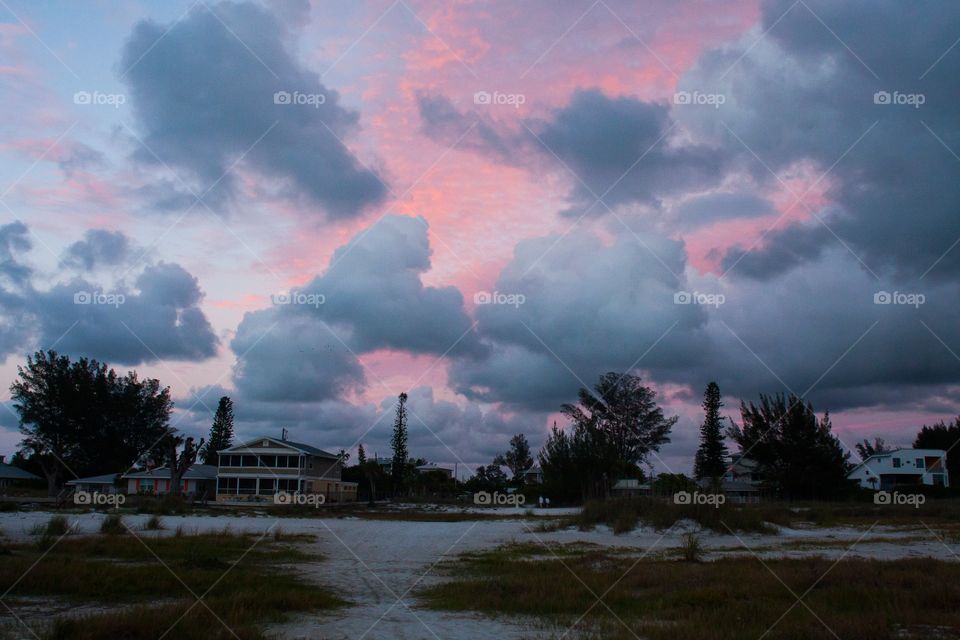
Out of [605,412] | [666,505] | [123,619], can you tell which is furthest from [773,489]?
[123,619]

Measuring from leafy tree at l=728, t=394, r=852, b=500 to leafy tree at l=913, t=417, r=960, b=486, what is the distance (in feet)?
87.2

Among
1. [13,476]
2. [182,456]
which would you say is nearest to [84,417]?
[13,476]

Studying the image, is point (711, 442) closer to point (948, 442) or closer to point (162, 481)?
point (948, 442)

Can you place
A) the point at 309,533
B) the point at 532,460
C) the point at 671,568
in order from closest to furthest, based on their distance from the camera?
the point at 671,568, the point at 309,533, the point at 532,460

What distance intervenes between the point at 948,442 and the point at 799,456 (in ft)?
129

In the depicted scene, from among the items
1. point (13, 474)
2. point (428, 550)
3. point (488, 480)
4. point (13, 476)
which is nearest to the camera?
point (428, 550)

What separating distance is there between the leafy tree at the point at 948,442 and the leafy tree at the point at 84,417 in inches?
3520

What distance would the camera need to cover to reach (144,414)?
89250 millimetres

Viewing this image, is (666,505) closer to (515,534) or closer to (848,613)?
(515,534)

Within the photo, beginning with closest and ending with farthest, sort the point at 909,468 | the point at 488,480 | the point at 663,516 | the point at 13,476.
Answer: the point at 663,516 < the point at 909,468 < the point at 13,476 < the point at 488,480

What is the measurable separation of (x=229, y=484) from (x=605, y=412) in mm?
41244

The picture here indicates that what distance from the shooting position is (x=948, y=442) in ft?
293

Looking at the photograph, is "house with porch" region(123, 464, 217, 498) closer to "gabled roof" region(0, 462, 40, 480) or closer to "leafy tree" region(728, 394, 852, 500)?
"gabled roof" region(0, 462, 40, 480)

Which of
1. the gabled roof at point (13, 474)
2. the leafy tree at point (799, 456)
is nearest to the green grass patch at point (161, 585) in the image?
the leafy tree at point (799, 456)
